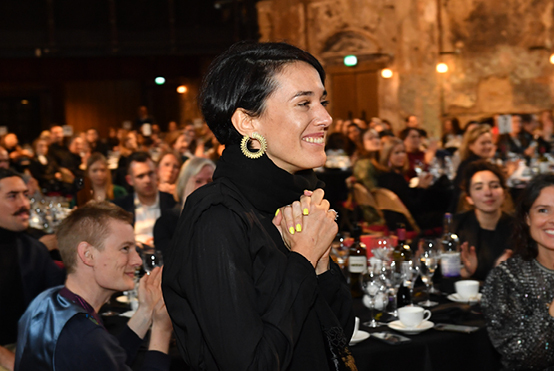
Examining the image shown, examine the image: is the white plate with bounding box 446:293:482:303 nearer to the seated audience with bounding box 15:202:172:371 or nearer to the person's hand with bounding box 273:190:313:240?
the seated audience with bounding box 15:202:172:371

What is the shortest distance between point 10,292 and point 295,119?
7.75 ft

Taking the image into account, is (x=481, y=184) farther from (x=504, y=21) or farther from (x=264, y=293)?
(x=504, y=21)

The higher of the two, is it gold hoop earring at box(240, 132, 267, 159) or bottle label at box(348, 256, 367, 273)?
gold hoop earring at box(240, 132, 267, 159)

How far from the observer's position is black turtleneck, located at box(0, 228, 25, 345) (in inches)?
122

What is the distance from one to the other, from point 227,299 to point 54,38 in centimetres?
1540

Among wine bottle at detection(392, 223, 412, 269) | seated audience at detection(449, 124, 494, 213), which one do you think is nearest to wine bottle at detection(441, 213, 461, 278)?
wine bottle at detection(392, 223, 412, 269)

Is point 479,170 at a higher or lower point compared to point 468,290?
higher

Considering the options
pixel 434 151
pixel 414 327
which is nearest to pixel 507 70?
pixel 434 151

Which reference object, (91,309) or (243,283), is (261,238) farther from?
(91,309)

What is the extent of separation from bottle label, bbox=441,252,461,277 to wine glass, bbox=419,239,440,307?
0.27m

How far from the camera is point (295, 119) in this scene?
1.40 m

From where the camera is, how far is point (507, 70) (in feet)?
45.5

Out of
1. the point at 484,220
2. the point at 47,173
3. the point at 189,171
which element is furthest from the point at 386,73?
the point at 484,220

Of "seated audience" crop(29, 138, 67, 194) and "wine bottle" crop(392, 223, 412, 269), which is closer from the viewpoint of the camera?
"wine bottle" crop(392, 223, 412, 269)
